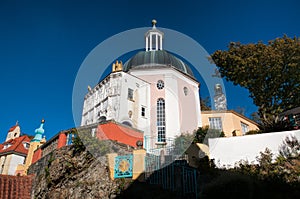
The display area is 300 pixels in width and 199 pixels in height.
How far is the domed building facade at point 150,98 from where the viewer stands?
67.6 feet

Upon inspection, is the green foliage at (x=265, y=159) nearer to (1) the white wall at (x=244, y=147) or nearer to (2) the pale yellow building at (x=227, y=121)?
(1) the white wall at (x=244, y=147)

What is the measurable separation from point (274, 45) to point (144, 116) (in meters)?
12.1

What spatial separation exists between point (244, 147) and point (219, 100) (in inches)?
658

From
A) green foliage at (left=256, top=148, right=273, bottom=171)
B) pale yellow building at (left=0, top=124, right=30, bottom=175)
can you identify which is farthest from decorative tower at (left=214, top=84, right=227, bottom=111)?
pale yellow building at (left=0, top=124, right=30, bottom=175)

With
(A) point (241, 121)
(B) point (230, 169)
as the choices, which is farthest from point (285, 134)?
(A) point (241, 121)

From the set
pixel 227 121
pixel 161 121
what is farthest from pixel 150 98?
pixel 227 121

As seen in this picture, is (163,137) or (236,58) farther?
(163,137)

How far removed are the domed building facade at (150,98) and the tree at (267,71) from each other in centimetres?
544

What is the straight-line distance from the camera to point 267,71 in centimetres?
1736

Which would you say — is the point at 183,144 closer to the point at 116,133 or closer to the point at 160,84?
the point at 116,133

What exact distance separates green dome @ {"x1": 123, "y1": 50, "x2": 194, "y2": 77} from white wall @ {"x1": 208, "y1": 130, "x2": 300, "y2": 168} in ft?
42.7

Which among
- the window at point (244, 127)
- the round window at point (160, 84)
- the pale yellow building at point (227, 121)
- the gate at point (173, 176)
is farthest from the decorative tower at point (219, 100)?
the gate at point (173, 176)

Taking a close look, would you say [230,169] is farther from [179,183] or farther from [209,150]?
[179,183]

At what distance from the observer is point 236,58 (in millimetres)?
17984
